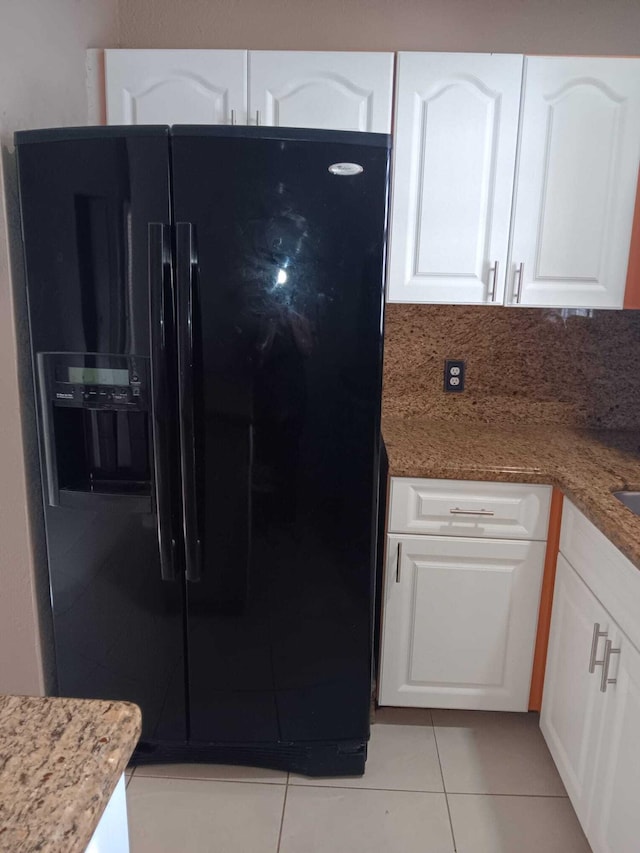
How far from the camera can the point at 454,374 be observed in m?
2.39

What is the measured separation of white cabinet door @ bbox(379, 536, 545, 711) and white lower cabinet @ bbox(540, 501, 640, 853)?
10 centimetres

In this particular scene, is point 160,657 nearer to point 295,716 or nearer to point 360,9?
point 295,716

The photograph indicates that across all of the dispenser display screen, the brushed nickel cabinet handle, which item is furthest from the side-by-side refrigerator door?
the brushed nickel cabinet handle

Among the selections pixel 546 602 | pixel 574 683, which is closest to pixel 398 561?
pixel 546 602

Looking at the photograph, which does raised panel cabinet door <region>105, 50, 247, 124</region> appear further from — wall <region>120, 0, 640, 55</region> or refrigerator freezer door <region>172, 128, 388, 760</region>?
refrigerator freezer door <region>172, 128, 388, 760</region>

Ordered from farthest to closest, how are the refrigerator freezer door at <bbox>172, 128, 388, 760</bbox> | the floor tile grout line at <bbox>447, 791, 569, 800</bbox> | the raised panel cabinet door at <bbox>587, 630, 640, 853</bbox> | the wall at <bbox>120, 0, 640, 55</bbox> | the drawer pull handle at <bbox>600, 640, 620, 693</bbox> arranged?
the wall at <bbox>120, 0, 640, 55</bbox>
the floor tile grout line at <bbox>447, 791, 569, 800</bbox>
the refrigerator freezer door at <bbox>172, 128, 388, 760</bbox>
the drawer pull handle at <bbox>600, 640, 620, 693</bbox>
the raised panel cabinet door at <bbox>587, 630, 640, 853</bbox>

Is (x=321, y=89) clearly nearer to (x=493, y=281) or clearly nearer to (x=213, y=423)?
(x=493, y=281)

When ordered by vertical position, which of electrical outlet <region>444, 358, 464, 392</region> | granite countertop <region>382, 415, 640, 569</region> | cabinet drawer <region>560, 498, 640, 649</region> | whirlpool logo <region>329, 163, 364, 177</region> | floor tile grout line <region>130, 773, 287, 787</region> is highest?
whirlpool logo <region>329, 163, 364, 177</region>

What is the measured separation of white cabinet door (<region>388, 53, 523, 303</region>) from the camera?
192 centimetres

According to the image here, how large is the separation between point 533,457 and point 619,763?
33.5 inches

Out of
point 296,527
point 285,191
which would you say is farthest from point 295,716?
point 285,191

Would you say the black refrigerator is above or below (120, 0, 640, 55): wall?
below

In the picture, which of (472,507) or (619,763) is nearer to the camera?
(619,763)

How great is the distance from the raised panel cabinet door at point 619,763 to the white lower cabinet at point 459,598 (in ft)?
1.58
